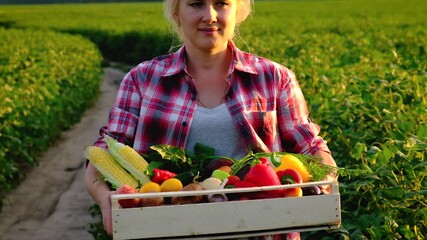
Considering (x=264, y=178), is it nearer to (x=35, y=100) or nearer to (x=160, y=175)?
(x=160, y=175)

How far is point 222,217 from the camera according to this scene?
6.71 feet

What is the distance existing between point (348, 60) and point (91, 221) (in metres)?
3.54

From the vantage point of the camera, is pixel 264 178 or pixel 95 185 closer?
pixel 264 178

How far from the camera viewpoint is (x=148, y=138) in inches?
106

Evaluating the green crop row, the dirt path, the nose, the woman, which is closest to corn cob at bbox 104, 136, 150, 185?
the woman

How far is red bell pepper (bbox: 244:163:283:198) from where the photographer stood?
213 cm

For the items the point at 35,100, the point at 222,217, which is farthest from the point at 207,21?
the point at 35,100

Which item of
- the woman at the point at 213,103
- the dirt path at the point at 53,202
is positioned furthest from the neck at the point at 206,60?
the dirt path at the point at 53,202

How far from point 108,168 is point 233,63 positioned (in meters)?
0.57

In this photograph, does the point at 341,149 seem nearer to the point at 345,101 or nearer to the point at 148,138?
the point at 345,101

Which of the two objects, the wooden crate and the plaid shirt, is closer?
the wooden crate

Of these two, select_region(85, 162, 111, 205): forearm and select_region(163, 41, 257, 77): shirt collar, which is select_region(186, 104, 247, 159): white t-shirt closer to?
select_region(163, 41, 257, 77): shirt collar

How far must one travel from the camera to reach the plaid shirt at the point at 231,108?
267cm

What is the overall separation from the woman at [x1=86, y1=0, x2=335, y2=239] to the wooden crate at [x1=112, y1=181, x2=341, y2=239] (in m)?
0.51
